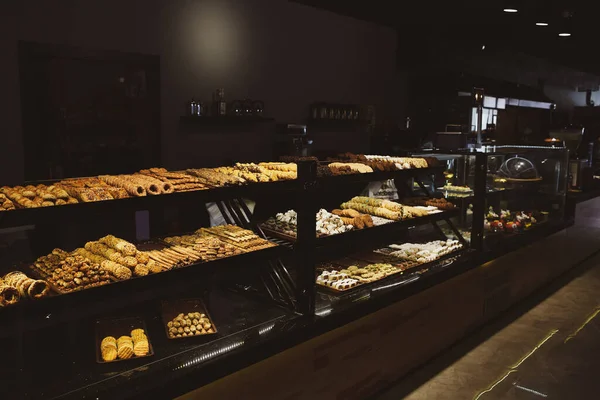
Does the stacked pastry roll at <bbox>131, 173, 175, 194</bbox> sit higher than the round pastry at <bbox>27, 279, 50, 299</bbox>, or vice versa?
the stacked pastry roll at <bbox>131, 173, 175, 194</bbox>

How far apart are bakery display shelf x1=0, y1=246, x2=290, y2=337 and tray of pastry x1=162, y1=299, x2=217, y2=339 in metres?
0.11

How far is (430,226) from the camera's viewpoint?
15.4 ft

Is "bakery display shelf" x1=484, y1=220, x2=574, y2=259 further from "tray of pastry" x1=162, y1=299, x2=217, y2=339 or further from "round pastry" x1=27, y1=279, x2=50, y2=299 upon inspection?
"round pastry" x1=27, y1=279, x2=50, y2=299

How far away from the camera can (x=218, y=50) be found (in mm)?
6672

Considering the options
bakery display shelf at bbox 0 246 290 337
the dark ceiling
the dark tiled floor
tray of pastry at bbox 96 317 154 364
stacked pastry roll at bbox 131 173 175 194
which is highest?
the dark ceiling

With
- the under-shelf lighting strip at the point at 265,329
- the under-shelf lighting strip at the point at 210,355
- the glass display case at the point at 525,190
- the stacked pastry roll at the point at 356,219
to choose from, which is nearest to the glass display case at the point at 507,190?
the glass display case at the point at 525,190

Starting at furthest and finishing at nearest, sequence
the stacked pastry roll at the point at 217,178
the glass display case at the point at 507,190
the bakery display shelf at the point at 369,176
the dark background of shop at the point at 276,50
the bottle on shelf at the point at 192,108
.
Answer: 1. the bottle on shelf at the point at 192,108
2. the dark background of shop at the point at 276,50
3. the glass display case at the point at 507,190
4. the bakery display shelf at the point at 369,176
5. the stacked pastry roll at the point at 217,178

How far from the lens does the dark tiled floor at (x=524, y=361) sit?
339cm

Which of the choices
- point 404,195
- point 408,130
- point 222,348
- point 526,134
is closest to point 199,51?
point 404,195

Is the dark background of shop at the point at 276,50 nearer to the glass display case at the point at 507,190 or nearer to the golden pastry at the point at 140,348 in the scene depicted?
the glass display case at the point at 507,190

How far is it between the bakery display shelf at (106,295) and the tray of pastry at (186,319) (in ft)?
0.36

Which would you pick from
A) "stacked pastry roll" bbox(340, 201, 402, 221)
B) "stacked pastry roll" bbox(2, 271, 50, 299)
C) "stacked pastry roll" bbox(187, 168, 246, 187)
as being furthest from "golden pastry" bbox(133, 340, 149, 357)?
"stacked pastry roll" bbox(340, 201, 402, 221)

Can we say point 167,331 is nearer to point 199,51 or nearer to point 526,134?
point 199,51

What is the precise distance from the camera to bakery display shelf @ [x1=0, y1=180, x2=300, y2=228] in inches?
73.4
